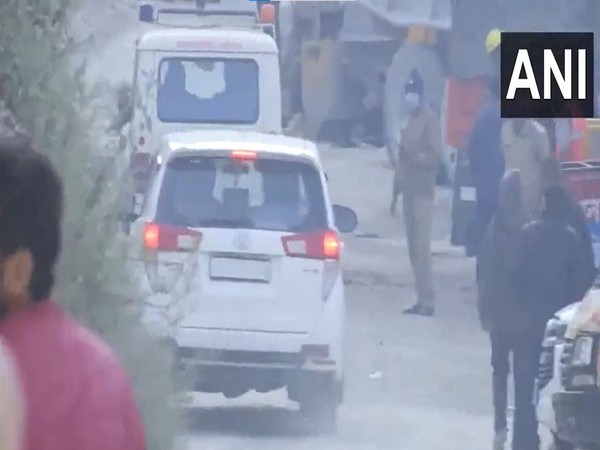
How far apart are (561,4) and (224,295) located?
14.8 feet

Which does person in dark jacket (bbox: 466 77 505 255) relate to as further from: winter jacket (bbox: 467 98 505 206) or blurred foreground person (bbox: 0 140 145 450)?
blurred foreground person (bbox: 0 140 145 450)

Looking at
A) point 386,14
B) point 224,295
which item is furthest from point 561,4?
point 224,295

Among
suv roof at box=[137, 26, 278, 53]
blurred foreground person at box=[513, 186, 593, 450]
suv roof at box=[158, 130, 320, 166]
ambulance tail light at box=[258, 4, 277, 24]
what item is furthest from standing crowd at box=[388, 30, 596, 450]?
ambulance tail light at box=[258, 4, 277, 24]

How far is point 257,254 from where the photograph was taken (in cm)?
845

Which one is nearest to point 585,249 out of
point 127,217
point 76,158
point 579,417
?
point 579,417

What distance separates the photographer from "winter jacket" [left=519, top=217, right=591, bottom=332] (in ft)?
25.0

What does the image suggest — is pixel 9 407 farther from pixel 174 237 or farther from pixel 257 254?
pixel 257 254

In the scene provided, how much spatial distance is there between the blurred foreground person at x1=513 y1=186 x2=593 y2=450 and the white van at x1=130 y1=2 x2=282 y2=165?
12.9 feet

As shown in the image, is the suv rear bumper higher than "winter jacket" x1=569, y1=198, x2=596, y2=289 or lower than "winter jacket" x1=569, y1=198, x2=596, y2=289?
lower

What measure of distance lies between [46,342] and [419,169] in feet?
31.0

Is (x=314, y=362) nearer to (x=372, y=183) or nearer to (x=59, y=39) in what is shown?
(x=59, y=39)

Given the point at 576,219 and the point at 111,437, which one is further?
the point at 576,219

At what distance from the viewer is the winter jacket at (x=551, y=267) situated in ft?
25.0

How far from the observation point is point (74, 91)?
171 inches
